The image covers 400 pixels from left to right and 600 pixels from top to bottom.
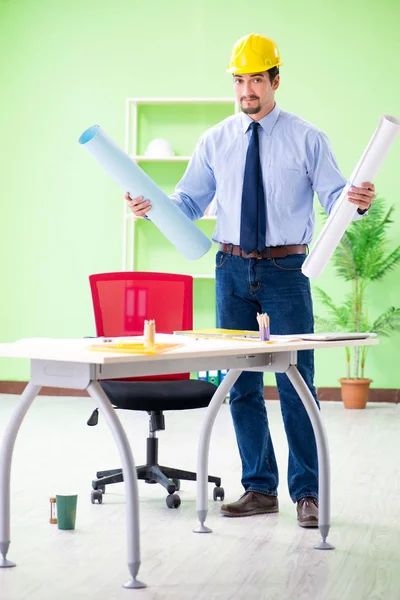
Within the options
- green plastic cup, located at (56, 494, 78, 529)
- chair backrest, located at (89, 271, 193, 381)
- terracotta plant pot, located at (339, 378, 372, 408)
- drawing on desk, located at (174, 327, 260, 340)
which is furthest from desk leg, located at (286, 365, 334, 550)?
terracotta plant pot, located at (339, 378, 372, 408)

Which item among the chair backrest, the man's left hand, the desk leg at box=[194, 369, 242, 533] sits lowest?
→ the desk leg at box=[194, 369, 242, 533]

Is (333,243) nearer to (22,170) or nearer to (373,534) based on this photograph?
(373,534)

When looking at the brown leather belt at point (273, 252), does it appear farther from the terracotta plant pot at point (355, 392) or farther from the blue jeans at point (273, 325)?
the terracotta plant pot at point (355, 392)

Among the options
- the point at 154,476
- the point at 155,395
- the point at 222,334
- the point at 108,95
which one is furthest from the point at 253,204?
the point at 108,95

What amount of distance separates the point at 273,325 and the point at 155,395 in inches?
22.0

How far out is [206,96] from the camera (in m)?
7.21

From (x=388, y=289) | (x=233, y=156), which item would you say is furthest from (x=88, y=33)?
(x=233, y=156)

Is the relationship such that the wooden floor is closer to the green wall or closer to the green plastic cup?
the green plastic cup

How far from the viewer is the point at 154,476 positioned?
3947mm

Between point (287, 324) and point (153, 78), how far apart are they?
4.22 meters

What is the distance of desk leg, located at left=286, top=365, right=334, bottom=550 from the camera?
3.13m

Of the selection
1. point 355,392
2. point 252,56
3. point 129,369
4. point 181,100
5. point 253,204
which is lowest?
point 355,392

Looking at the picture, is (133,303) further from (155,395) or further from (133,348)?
(133,348)

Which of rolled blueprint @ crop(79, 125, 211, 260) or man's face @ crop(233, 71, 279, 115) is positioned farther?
man's face @ crop(233, 71, 279, 115)
